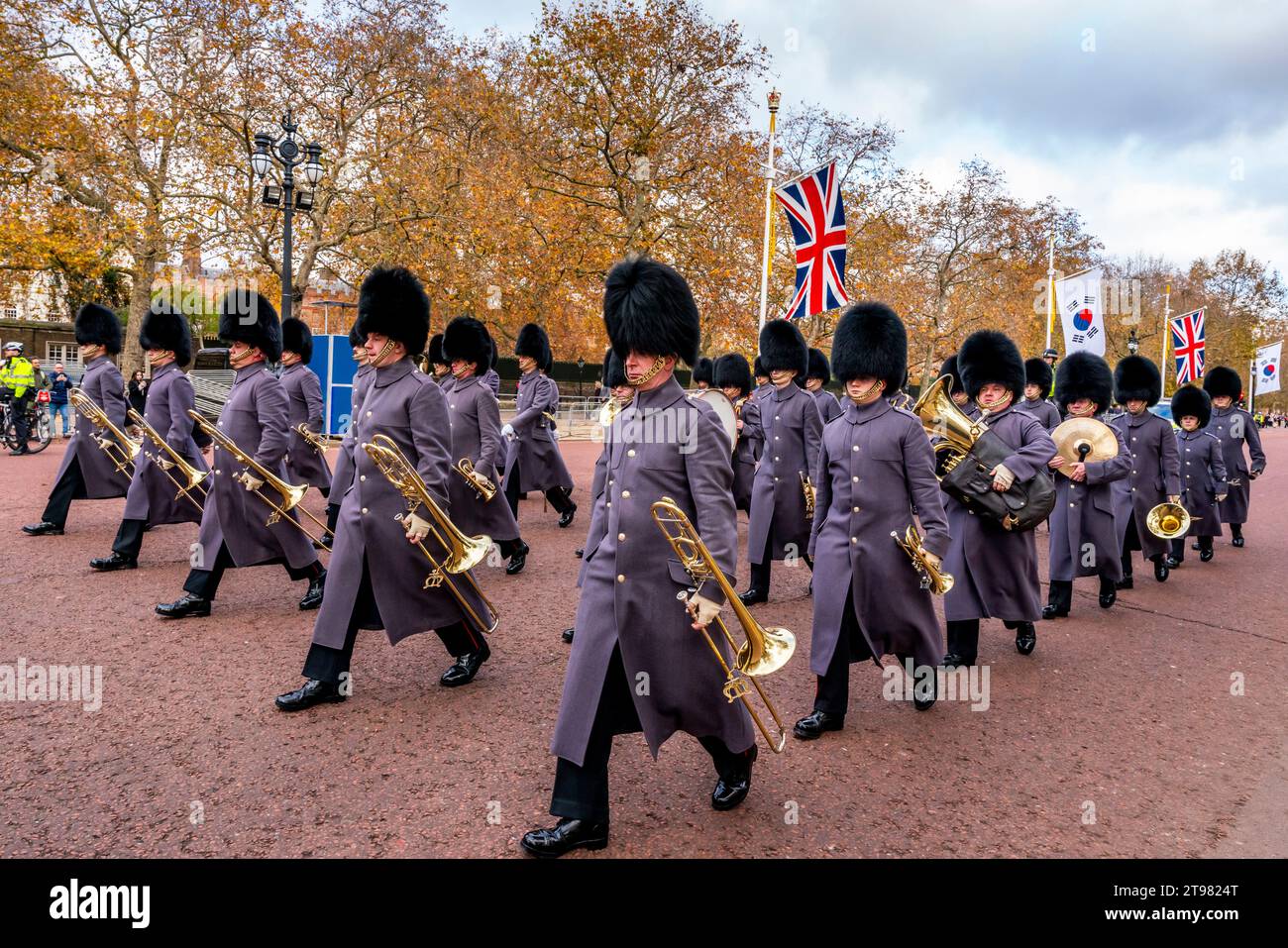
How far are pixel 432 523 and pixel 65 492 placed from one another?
5.81 m

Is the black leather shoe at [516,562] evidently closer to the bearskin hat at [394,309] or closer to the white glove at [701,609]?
the bearskin hat at [394,309]

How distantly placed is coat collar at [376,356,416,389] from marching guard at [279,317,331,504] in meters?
4.34

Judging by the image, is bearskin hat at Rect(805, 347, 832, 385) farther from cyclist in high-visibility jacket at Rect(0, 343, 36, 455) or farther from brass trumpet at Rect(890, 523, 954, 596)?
cyclist in high-visibility jacket at Rect(0, 343, 36, 455)

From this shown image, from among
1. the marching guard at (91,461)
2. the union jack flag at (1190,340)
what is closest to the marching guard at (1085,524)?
the marching guard at (91,461)

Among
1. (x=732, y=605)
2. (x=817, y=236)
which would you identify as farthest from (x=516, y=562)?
(x=817, y=236)

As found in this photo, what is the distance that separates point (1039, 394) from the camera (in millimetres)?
8188

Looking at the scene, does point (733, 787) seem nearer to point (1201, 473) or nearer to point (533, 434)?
point (533, 434)

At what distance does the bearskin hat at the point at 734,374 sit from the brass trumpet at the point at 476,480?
3540mm

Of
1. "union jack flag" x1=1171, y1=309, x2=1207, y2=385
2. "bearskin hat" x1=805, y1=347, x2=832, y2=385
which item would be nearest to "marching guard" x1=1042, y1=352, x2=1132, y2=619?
"bearskin hat" x1=805, y1=347, x2=832, y2=385

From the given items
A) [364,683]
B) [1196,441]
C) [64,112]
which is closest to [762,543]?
[364,683]

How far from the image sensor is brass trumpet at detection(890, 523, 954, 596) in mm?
4184

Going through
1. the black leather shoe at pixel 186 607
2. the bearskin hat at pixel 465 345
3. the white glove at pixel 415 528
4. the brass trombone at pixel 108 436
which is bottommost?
the black leather shoe at pixel 186 607

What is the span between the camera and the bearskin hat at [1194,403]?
10.1 meters

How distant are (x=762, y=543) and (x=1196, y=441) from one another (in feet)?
20.3
